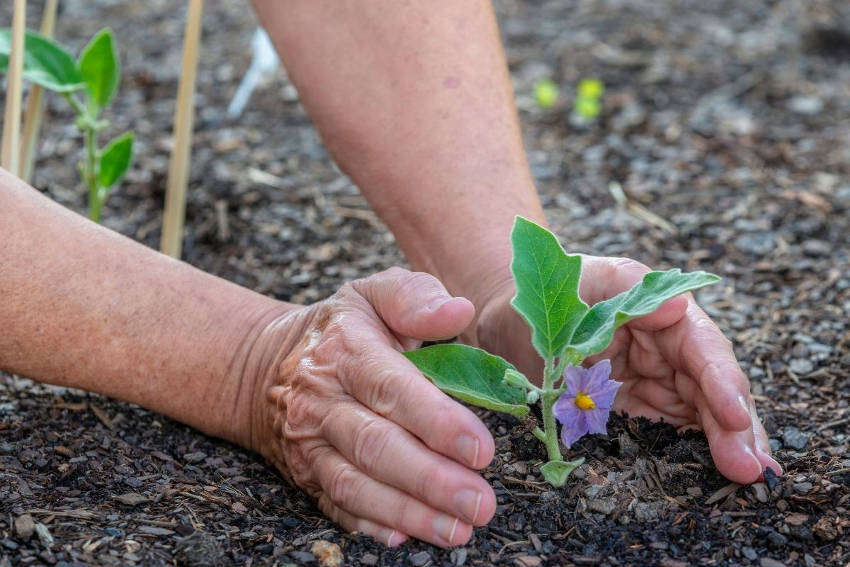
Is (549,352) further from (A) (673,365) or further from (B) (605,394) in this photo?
(A) (673,365)

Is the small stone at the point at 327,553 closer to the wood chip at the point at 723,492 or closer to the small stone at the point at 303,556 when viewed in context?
the small stone at the point at 303,556

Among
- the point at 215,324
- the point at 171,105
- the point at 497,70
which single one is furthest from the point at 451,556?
the point at 171,105

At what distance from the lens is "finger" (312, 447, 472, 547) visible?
113cm

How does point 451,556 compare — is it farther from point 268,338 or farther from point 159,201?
point 159,201

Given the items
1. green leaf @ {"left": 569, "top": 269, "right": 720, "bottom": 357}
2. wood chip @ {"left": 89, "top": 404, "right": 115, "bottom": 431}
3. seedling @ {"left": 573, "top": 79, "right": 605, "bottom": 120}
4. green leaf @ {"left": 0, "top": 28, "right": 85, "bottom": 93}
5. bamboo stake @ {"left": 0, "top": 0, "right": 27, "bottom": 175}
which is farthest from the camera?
seedling @ {"left": 573, "top": 79, "right": 605, "bottom": 120}

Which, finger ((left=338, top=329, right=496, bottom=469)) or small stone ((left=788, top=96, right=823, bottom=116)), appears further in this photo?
small stone ((left=788, top=96, right=823, bottom=116))

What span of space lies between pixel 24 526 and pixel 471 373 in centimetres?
52

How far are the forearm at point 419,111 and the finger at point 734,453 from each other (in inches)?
19.3

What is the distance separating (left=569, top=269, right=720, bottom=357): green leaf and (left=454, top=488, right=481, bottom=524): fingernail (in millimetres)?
188

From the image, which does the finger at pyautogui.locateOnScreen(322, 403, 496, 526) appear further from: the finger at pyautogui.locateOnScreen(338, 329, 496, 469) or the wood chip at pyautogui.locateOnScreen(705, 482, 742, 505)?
the wood chip at pyautogui.locateOnScreen(705, 482, 742, 505)

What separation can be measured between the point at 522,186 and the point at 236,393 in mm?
Answer: 548

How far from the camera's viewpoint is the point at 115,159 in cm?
178

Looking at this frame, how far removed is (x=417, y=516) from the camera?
1.14 m

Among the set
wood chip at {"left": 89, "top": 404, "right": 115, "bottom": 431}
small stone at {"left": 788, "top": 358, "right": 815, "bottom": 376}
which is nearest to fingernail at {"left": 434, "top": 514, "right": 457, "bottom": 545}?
wood chip at {"left": 89, "top": 404, "right": 115, "bottom": 431}
